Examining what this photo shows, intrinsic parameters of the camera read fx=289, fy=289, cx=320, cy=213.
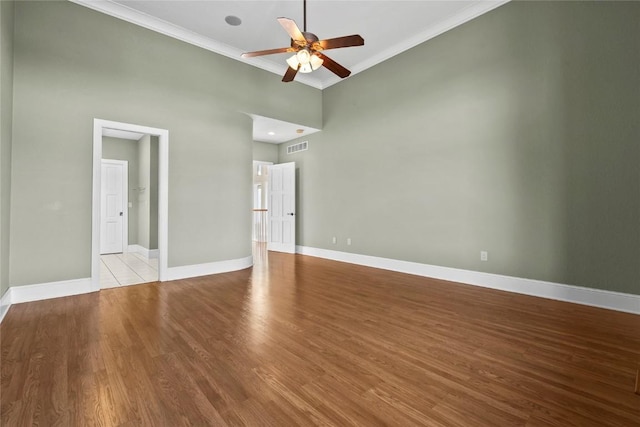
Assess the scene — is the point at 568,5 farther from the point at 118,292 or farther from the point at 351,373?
the point at 118,292

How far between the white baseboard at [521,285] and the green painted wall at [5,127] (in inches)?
205

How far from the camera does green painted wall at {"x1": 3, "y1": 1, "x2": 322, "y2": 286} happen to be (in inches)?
141

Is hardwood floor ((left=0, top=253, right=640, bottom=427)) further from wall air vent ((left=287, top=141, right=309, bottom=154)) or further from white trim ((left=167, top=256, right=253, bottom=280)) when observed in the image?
wall air vent ((left=287, top=141, right=309, bottom=154))

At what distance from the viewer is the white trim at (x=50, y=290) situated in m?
3.48

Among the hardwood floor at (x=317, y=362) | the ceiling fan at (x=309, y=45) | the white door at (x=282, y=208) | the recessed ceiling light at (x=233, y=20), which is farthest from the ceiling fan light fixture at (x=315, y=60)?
the white door at (x=282, y=208)

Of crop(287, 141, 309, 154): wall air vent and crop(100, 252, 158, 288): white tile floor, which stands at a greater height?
crop(287, 141, 309, 154): wall air vent

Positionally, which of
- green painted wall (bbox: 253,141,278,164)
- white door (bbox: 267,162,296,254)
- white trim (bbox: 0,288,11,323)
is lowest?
white trim (bbox: 0,288,11,323)

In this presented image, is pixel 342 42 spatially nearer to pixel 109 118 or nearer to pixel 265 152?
pixel 109 118

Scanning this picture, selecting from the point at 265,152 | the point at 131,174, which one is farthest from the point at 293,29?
the point at 131,174

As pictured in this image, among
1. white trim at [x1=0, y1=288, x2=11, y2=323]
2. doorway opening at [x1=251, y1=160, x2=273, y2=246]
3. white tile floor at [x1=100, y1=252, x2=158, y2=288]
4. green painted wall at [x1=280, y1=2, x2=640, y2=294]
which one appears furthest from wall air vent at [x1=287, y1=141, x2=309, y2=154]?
white trim at [x1=0, y1=288, x2=11, y2=323]

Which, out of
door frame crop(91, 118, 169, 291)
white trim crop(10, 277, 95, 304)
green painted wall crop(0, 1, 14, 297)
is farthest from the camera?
door frame crop(91, 118, 169, 291)

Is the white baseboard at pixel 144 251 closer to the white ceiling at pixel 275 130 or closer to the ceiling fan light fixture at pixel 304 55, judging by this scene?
the white ceiling at pixel 275 130

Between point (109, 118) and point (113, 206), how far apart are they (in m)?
4.49

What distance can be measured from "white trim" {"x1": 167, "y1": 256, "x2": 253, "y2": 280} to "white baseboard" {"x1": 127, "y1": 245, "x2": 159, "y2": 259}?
9.07ft
